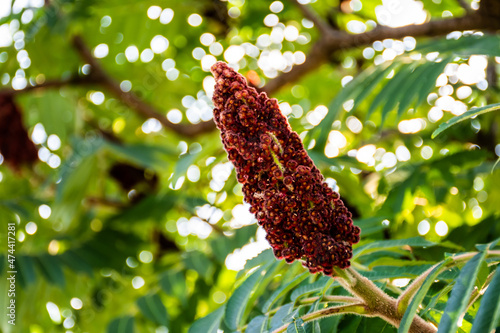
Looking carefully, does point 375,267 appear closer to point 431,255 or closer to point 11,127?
point 431,255

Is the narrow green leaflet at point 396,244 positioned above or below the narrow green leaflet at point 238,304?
above

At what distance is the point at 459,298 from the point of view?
999 millimetres

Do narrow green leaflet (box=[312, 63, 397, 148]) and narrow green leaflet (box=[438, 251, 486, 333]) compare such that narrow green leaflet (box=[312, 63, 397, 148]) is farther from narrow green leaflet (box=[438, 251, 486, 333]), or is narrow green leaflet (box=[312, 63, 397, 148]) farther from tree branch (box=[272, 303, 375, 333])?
narrow green leaflet (box=[438, 251, 486, 333])

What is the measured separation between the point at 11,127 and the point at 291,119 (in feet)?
9.81

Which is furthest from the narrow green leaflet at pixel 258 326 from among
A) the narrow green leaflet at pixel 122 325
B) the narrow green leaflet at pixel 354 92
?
the narrow green leaflet at pixel 122 325

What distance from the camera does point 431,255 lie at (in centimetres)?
198

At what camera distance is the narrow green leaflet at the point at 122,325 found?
3025mm

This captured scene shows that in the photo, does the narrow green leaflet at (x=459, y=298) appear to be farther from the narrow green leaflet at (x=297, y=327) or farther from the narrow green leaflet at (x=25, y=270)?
the narrow green leaflet at (x=25, y=270)

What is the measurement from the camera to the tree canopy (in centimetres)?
229

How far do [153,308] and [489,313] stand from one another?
2283 millimetres

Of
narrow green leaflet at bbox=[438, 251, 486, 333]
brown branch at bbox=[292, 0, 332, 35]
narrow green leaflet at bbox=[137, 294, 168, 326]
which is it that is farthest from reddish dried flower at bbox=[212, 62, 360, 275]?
brown branch at bbox=[292, 0, 332, 35]

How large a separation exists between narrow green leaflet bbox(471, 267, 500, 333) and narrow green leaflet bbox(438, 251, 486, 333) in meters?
0.03

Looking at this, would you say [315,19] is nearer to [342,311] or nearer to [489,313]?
[342,311]

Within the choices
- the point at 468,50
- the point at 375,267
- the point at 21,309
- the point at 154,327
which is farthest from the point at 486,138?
the point at 21,309
